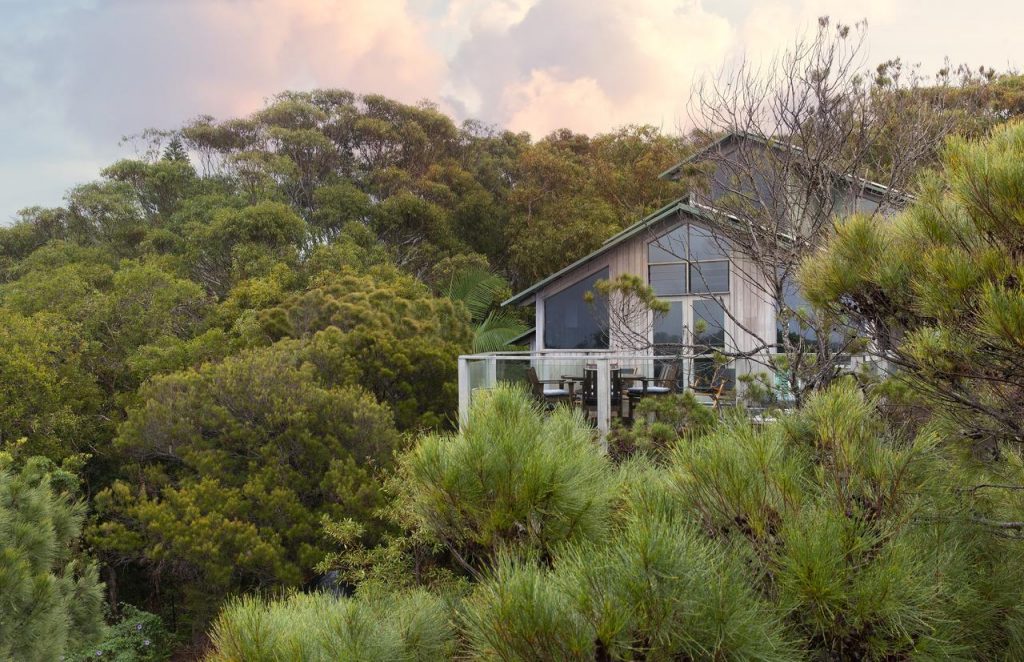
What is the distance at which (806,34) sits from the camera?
8.34m

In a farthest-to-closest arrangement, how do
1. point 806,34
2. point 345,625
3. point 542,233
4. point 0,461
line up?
1. point 542,233
2. point 0,461
3. point 806,34
4. point 345,625

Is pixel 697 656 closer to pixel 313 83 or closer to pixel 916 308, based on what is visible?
pixel 916 308

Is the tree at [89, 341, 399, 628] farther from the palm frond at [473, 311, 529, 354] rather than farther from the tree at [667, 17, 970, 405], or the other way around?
the palm frond at [473, 311, 529, 354]

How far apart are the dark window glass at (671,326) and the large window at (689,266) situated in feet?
1.02

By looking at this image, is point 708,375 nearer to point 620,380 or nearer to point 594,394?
point 620,380

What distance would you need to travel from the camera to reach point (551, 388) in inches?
378

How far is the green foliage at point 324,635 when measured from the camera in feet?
9.06

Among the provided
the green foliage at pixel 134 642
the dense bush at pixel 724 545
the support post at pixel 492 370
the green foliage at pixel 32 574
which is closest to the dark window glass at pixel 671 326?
the support post at pixel 492 370

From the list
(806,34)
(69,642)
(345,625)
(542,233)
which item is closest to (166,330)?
(69,642)

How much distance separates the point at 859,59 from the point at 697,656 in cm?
820

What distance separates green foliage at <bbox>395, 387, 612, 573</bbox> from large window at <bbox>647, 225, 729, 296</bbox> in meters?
11.6

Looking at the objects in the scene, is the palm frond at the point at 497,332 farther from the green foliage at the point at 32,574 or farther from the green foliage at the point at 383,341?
the green foliage at the point at 32,574

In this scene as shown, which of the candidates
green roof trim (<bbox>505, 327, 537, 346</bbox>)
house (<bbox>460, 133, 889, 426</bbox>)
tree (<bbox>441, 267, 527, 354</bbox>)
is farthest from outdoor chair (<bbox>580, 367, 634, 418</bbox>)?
tree (<bbox>441, 267, 527, 354</bbox>)

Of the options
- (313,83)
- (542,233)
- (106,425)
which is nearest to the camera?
(106,425)
